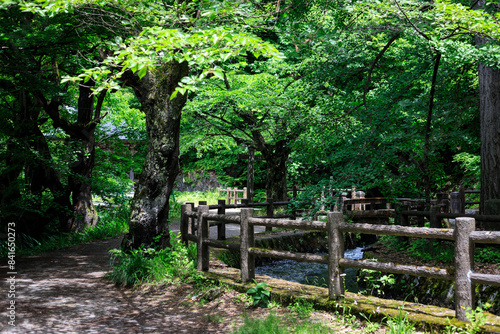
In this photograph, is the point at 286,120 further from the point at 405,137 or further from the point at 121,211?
the point at 121,211

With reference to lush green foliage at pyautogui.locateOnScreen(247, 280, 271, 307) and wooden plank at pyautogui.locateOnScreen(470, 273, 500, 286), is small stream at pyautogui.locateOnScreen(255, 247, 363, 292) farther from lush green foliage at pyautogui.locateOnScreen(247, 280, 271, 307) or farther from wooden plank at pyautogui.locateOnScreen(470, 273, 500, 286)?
wooden plank at pyautogui.locateOnScreen(470, 273, 500, 286)

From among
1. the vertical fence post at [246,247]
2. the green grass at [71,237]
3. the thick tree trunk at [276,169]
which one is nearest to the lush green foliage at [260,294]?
the vertical fence post at [246,247]

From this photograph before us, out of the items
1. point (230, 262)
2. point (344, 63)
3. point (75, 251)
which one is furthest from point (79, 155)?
point (344, 63)

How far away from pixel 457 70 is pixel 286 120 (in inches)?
167

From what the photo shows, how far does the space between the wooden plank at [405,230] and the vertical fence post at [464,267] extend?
0.13 metres

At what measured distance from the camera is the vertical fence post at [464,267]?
14.5 feet

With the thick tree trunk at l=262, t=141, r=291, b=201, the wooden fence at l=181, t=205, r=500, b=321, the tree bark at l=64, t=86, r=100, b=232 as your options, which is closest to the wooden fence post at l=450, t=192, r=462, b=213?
the wooden fence at l=181, t=205, r=500, b=321

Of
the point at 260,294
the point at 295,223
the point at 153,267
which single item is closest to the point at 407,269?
the point at 295,223

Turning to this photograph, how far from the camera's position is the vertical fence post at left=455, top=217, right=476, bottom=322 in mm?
4414

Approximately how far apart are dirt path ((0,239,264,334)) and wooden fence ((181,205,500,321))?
0.92 meters

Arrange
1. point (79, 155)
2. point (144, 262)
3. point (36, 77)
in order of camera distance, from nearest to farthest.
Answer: point (144, 262), point (36, 77), point (79, 155)

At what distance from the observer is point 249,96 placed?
48.1 ft

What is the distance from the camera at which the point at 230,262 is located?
381 inches

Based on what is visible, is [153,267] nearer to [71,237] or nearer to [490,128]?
[71,237]
